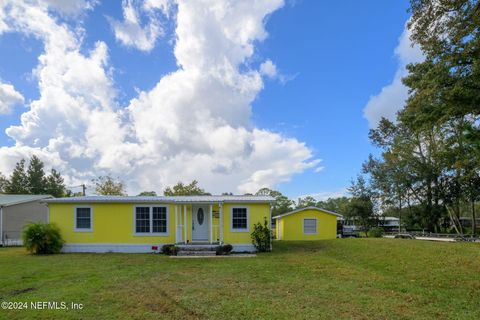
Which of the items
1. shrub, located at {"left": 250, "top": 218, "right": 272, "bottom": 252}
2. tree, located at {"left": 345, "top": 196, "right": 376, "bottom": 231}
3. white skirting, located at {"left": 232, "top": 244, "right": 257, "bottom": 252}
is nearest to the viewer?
shrub, located at {"left": 250, "top": 218, "right": 272, "bottom": 252}

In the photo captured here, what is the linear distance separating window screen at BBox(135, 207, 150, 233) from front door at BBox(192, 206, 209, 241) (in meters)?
2.28

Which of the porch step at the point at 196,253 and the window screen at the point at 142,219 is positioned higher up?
the window screen at the point at 142,219

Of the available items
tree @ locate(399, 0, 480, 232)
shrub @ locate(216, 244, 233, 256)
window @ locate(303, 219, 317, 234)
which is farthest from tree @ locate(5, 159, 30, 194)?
tree @ locate(399, 0, 480, 232)

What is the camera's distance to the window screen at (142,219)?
1683cm

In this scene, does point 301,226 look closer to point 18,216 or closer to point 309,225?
point 309,225

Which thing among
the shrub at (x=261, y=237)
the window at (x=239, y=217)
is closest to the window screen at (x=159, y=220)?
the window at (x=239, y=217)

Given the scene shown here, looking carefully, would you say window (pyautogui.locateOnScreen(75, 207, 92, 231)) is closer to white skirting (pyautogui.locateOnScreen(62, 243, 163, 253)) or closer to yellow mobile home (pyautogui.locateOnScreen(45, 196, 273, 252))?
yellow mobile home (pyautogui.locateOnScreen(45, 196, 273, 252))

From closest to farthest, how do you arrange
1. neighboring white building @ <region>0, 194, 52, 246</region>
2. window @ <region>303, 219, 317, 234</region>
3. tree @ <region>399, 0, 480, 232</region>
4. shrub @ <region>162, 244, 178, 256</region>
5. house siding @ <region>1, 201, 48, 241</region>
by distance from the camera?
tree @ <region>399, 0, 480, 232</region>, shrub @ <region>162, 244, 178, 256</region>, neighboring white building @ <region>0, 194, 52, 246</region>, house siding @ <region>1, 201, 48, 241</region>, window @ <region>303, 219, 317, 234</region>

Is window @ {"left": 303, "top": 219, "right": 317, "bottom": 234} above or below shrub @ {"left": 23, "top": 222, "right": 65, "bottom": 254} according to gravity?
below

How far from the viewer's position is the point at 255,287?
8141mm

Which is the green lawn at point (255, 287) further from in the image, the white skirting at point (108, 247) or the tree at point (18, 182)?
the tree at point (18, 182)

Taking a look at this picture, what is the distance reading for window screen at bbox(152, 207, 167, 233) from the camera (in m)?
16.8

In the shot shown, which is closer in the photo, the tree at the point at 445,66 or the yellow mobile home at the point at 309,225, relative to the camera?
the tree at the point at 445,66

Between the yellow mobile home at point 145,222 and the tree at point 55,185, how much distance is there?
36448mm
